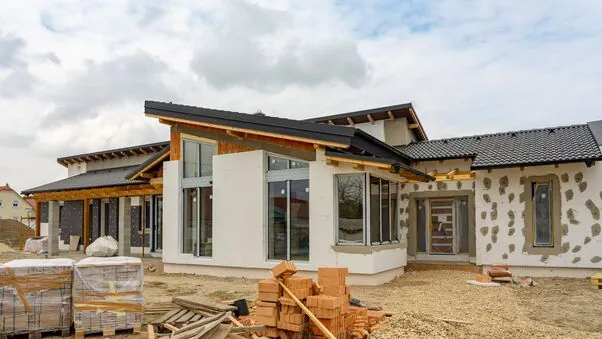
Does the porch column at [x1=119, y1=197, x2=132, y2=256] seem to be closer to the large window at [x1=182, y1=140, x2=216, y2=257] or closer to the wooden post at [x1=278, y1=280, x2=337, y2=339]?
the large window at [x1=182, y1=140, x2=216, y2=257]

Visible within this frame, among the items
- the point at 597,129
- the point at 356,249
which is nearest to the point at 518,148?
the point at 597,129

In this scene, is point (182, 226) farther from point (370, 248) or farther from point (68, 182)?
point (68, 182)

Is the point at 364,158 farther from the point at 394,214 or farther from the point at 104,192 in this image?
the point at 104,192

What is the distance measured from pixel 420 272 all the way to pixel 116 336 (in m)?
9.33

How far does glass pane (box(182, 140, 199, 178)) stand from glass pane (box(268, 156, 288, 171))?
2.67 metres

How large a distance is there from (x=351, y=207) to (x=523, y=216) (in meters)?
5.46

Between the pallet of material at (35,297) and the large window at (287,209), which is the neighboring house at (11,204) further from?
the pallet of material at (35,297)

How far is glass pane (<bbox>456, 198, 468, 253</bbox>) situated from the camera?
1552 centimetres

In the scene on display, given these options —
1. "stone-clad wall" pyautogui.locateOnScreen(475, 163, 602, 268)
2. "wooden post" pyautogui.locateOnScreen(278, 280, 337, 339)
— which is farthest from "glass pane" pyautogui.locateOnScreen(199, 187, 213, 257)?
"stone-clad wall" pyautogui.locateOnScreen(475, 163, 602, 268)

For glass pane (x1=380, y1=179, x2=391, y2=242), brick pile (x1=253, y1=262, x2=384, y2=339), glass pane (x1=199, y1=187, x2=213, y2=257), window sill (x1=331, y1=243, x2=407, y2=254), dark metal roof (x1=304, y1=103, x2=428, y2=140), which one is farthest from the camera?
dark metal roof (x1=304, y1=103, x2=428, y2=140)

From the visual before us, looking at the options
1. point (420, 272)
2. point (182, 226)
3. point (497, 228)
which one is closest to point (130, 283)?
point (182, 226)

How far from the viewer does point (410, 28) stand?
43.0ft

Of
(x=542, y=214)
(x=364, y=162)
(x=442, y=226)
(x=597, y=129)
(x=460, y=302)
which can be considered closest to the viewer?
(x=460, y=302)

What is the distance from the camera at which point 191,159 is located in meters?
15.1
